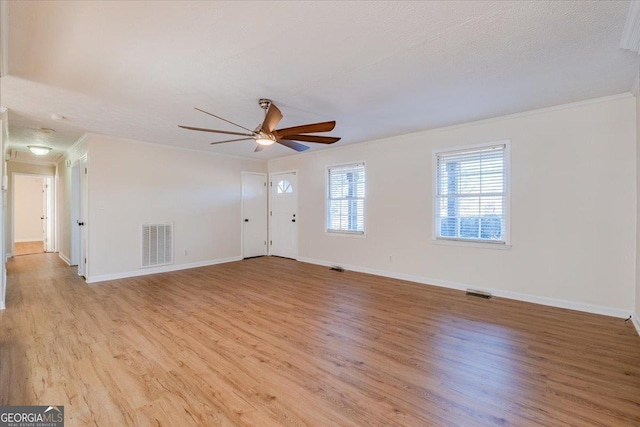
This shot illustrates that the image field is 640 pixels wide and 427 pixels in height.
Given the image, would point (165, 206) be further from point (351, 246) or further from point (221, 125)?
point (351, 246)

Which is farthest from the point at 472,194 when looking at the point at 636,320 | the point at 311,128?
the point at 311,128

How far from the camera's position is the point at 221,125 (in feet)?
14.1

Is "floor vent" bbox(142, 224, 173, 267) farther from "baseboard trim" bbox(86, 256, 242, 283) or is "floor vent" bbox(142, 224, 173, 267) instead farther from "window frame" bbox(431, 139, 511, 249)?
"window frame" bbox(431, 139, 511, 249)

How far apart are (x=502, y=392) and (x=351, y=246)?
154 inches

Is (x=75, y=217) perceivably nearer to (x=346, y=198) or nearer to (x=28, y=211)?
(x=346, y=198)

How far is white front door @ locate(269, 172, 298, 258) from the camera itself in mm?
6949

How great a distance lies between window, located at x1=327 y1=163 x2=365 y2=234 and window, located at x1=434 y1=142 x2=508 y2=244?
4.97ft

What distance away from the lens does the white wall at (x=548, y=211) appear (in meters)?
3.30

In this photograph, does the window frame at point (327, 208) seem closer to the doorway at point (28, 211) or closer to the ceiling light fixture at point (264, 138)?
the ceiling light fixture at point (264, 138)

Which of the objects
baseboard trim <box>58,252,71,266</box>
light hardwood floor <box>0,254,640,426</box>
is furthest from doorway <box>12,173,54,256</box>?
light hardwood floor <box>0,254,640,426</box>

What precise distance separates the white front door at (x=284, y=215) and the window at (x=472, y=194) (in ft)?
11.2

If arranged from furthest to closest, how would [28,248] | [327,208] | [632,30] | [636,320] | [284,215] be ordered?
[28,248] → [284,215] → [327,208] → [636,320] → [632,30]

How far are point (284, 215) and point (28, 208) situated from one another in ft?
31.1

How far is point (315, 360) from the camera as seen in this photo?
2418 millimetres
